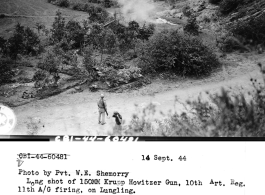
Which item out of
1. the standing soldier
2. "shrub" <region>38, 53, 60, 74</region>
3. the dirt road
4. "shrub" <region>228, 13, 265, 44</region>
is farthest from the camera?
"shrub" <region>38, 53, 60, 74</region>

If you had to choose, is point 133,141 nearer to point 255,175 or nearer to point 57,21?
point 255,175

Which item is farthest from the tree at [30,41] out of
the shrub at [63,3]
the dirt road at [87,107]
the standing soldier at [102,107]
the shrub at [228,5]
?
the shrub at [228,5]

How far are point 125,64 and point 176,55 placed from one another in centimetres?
201

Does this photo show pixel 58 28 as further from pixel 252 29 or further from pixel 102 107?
pixel 252 29

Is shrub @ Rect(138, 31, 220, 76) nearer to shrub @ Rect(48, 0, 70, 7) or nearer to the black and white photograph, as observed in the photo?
the black and white photograph

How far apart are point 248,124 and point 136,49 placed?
233 inches

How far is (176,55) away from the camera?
10.2 m

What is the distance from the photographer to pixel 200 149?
6027 mm

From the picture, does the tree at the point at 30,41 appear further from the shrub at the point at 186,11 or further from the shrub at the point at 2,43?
the shrub at the point at 186,11

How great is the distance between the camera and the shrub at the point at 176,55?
9.66 m

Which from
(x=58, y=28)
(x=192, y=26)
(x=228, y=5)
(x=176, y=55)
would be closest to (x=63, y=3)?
(x=58, y=28)

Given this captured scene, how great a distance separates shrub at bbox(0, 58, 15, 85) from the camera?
361 inches

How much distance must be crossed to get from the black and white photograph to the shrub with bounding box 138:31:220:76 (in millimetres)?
39

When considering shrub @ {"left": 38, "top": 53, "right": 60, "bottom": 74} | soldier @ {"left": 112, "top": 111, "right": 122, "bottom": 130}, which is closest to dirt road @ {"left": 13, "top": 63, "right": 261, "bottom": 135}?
soldier @ {"left": 112, "top": 111, "right": 122, "bottom": 130}
